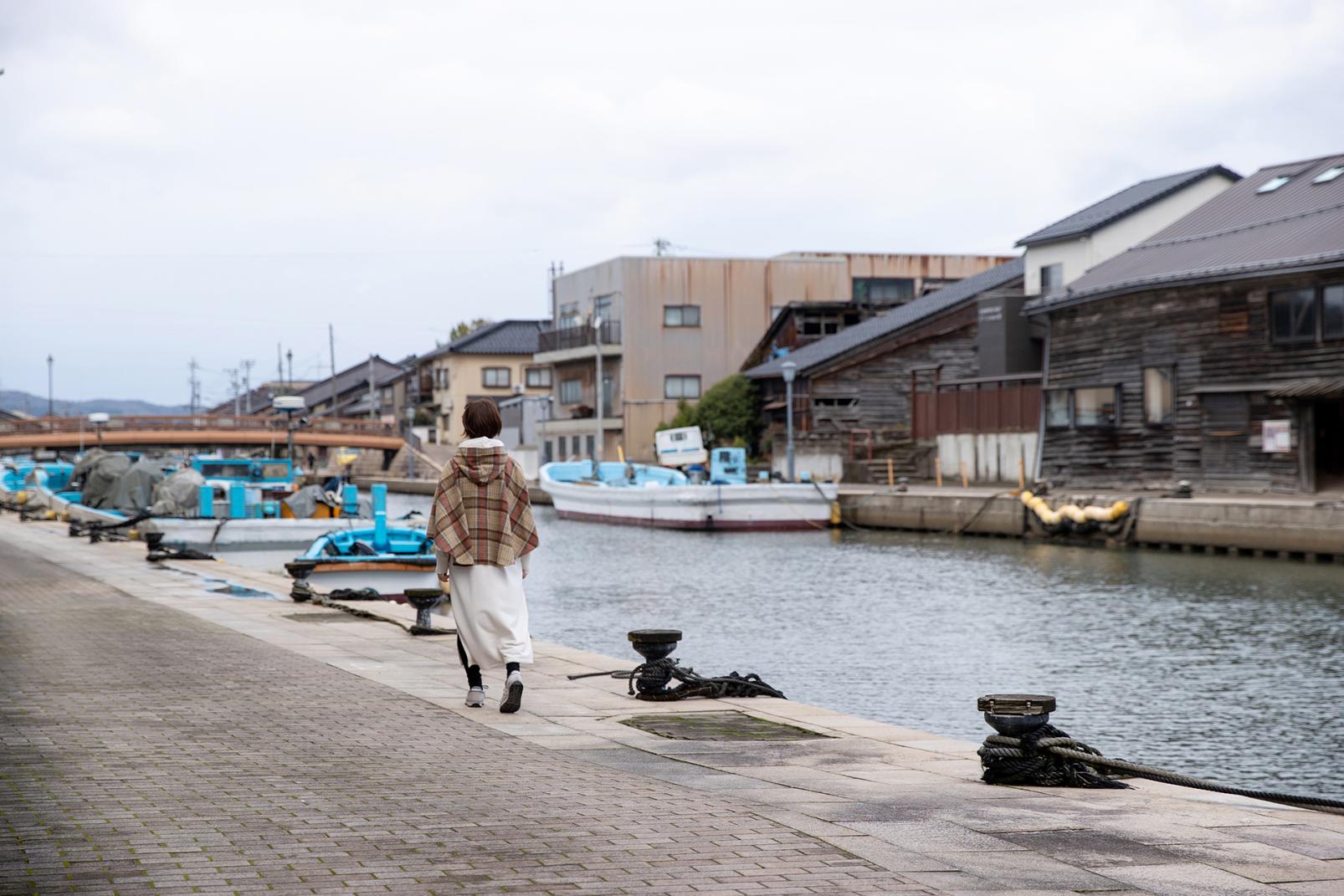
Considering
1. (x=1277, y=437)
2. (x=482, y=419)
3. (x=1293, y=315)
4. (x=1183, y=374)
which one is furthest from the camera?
(x=1183, y=374)

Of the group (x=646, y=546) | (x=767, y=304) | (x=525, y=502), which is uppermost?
(x=767, y=304)

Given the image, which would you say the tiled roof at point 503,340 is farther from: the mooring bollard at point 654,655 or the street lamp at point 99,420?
the mooring bollard at point 654,655

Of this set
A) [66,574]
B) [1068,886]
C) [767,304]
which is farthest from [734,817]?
[767,304]

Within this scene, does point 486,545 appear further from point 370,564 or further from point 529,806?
point 370,564

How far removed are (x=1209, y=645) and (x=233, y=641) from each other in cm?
1200

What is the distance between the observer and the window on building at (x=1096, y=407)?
36.4 metres

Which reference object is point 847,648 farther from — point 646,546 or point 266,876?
point 646,546

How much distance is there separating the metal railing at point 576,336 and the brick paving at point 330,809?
54948 mm

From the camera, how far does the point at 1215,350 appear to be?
33031mm

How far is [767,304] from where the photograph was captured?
64.8m

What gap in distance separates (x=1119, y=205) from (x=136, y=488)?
2928 cm

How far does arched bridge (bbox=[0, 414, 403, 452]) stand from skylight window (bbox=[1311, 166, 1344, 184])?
4539cm

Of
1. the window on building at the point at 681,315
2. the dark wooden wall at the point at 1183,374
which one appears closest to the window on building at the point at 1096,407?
the dark wooden wall at the point at 1183,374

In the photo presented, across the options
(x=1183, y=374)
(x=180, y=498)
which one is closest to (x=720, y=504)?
(x=1183, y=374)
